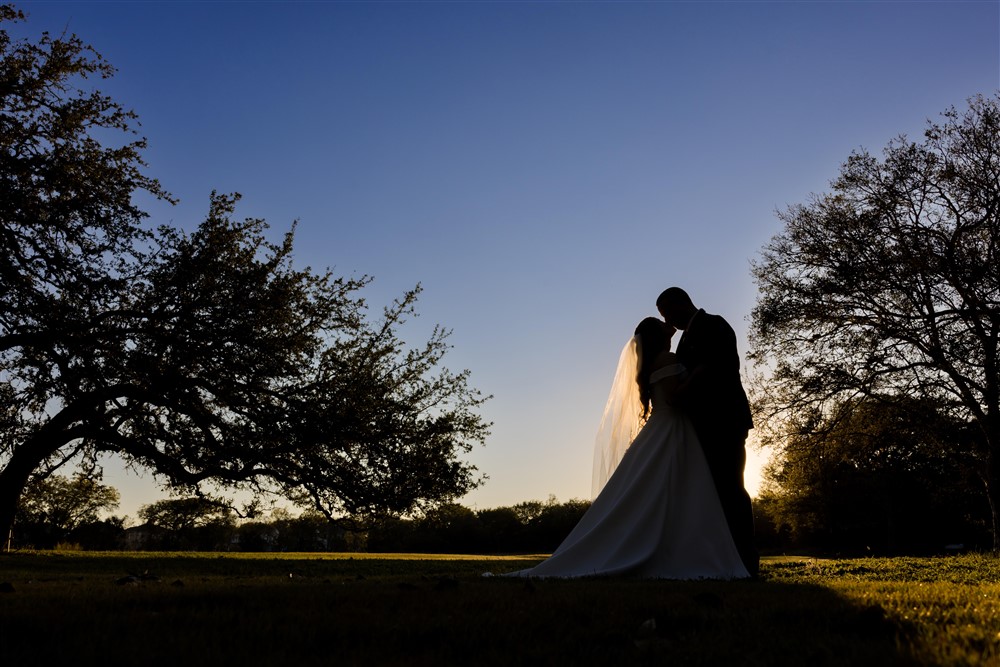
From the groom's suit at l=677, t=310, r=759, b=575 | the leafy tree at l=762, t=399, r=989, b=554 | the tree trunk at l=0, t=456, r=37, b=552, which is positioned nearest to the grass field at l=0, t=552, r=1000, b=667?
the groom's suit at l=677, t=310, r=759, b=575

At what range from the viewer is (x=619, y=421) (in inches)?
421

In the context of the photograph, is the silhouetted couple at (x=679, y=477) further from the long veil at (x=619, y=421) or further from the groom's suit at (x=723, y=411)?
the long veil at (x=619, y=421)

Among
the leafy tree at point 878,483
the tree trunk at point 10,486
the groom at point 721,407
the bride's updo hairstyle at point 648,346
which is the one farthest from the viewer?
the leafy tree at point 878,483

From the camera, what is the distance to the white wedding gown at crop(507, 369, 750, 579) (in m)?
8.01

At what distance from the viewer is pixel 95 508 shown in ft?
224

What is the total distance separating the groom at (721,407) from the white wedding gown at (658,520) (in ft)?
0.65

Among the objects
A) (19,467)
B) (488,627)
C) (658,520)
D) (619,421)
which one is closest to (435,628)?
(488,627)

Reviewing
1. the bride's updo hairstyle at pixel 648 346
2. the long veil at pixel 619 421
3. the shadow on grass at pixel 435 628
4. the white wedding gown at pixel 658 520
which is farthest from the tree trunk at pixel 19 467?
the bride's updo hairstyle at pixel 648 346

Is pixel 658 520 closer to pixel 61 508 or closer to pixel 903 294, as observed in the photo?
pixel 903 294

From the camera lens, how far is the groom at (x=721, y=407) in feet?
28.3

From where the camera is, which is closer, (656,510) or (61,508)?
(656,510)

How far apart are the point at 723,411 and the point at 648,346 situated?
132cm

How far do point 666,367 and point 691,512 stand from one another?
5.89ft

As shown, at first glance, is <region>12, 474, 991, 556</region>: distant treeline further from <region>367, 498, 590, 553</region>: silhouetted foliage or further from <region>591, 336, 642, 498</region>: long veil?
<region>591, 336, 642, 498</region>: long veil
